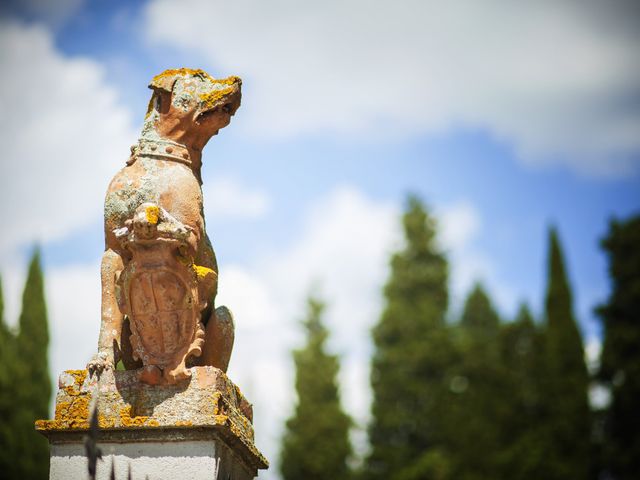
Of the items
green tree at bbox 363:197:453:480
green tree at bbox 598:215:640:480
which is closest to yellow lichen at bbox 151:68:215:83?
green tree at bbox 598:215:640:480

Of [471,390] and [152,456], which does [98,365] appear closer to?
[152,456]

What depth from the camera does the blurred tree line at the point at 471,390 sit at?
31391 mm

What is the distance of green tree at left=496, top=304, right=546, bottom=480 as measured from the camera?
34750 mm

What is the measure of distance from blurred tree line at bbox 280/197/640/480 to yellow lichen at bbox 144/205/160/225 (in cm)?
2733

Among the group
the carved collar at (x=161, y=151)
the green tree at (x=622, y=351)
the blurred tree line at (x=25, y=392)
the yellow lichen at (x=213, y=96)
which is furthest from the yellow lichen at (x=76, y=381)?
the green tree at (x=622, y=351)

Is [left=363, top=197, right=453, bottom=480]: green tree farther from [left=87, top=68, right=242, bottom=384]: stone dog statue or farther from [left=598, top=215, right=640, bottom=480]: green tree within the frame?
[left=87, top=68, right=242, bottom=384]: stone dog statue

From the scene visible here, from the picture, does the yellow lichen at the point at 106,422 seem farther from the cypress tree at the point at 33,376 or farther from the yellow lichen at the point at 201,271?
the cypress tree at the point at 33,376

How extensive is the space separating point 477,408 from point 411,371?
3.58m

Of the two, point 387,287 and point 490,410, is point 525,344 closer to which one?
point 490,410

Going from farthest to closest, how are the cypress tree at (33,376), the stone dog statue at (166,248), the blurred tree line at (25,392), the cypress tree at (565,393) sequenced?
the cypress tree at (565,393), the cypress tree at (33,376), the blurred tree line at (25,392), the stone dog statue at (166,248)

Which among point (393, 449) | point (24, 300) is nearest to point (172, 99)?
point (24, 300)

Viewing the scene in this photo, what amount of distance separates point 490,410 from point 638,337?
10654 millimetres

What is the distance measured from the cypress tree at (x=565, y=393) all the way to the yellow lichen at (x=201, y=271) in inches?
1155

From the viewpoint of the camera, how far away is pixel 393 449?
3622cm
